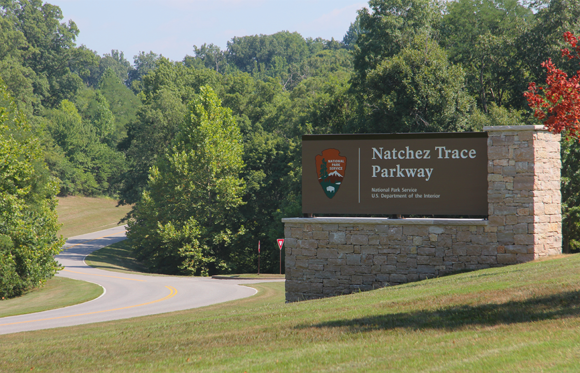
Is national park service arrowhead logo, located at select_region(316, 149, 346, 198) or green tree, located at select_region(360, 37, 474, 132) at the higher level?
green tree, located at select_region(360, 37, 474, 132)

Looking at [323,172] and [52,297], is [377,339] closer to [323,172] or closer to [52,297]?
[323,172]

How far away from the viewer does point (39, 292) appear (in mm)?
30875

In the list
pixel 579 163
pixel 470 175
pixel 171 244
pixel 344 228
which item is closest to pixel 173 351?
pixel 344 228

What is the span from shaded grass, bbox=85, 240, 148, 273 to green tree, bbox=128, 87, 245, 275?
321cm

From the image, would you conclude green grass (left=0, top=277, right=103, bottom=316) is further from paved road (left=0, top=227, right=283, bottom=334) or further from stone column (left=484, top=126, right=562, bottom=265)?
stone column (left=484, top=126, right=562, bottom=265)

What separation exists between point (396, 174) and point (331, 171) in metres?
2.23

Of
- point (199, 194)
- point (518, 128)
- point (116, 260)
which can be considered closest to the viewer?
point (518, 128)

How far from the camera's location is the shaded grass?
4591 centimetres

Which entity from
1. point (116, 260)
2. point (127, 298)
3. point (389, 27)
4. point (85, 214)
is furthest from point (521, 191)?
point (85, 214)

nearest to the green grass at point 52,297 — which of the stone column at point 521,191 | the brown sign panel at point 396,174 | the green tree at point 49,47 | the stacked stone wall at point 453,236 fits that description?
the stacked stone wall at point 453,236

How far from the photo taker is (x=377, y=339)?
326 inches

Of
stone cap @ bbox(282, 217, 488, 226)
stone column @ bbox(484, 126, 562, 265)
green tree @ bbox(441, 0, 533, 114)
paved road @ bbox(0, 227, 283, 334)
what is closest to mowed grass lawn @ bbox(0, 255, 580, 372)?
stone column @ bbox(484, 126, 562, 265)

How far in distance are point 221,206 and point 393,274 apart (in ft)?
99.7

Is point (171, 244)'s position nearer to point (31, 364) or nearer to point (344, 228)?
point (344, 228)
